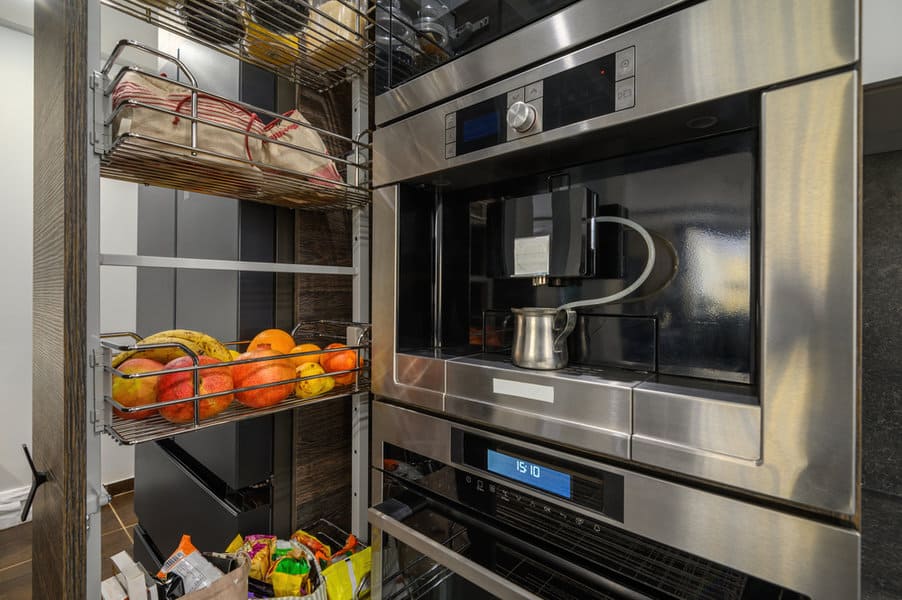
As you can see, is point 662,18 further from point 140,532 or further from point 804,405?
point 140,532

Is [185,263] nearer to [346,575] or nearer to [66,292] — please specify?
[66,292]

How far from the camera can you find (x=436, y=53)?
31.4 inches

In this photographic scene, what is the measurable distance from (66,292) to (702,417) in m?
0.88

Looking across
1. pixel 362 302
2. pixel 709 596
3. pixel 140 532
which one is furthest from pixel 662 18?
pixel 140 532

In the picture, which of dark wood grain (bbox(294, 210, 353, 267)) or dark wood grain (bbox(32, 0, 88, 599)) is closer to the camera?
dark wood grain (bbox(32, 0, 88, 599))

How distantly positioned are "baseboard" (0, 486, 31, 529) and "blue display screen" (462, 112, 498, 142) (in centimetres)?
259

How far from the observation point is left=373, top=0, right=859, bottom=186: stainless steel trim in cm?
42

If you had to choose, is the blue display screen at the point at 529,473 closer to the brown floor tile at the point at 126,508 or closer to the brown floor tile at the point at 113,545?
the brown floor tile at the point at 113,545

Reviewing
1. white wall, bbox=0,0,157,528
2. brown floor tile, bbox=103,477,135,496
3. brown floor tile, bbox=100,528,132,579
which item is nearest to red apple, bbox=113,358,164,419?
brown floor tile, bbox=100,528,132,579

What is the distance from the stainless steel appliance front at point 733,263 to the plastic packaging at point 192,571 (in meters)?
0.52

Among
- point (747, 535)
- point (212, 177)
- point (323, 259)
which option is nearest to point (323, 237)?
point (323, 259)

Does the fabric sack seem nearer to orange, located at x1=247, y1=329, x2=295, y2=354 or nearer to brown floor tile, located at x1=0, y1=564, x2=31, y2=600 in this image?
orange, located at x1=247, y1=329, x2=295, y2=354

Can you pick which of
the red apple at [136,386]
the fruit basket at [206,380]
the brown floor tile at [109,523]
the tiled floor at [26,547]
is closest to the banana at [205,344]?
the fruit basket at [206,380]

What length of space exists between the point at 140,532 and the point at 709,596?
1.68 meters
